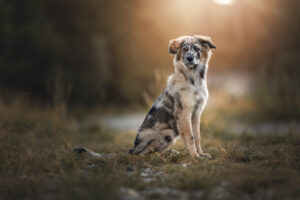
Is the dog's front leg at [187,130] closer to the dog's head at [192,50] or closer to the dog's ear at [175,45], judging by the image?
the dog's head at [192,50]

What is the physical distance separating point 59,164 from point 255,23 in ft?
46.0

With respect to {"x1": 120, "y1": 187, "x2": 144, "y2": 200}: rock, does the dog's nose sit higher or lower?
higher

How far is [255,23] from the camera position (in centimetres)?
1551

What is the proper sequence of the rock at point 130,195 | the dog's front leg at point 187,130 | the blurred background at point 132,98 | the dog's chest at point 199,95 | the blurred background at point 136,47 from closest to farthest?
the rock at point 130,195
the blurred background at point 132,98
the dog's front leg at point 187,130
the dog's chest at point 199,95
the blurred background at point 136,47

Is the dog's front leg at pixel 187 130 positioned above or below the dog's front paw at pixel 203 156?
above

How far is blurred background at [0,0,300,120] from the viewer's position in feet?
39.6

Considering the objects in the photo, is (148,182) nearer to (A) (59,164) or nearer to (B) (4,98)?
(A) (59,164)

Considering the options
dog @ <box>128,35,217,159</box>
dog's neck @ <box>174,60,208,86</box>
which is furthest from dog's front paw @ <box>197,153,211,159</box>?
dog's neck @ <box>174,60,208,86</box>

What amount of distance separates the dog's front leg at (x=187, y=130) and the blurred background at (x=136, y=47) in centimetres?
574

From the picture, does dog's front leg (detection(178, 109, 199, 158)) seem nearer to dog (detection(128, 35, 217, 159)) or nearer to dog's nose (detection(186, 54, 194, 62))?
dog (detection(128, 35, 217, 159))

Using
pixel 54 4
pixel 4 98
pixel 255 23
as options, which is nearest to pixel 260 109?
pixel 255 23

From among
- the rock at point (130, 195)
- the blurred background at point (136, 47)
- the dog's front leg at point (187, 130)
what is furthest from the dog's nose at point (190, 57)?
the blurred background at point (136, 47)

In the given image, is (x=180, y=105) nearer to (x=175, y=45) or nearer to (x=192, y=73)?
(x=192, y=73)

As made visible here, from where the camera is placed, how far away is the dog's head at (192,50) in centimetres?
445
